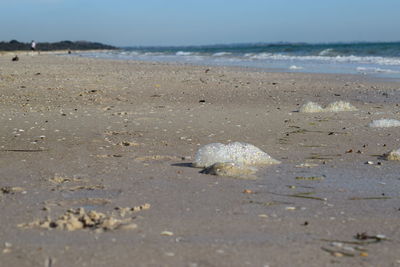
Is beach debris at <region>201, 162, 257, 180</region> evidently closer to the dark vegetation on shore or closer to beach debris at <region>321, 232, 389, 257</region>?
beach debris at <region>321, 232, 389, 257</region>

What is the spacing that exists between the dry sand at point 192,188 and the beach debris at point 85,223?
33mm

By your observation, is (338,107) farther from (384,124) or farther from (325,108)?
(384,124)

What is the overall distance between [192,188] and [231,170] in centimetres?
49

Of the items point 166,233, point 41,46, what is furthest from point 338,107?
point 41,46

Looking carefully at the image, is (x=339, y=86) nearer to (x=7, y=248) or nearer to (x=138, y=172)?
(x=138, y=172)

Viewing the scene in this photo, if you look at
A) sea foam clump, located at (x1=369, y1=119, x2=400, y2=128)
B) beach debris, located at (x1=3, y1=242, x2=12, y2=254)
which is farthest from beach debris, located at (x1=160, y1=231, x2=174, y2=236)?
sea foam clump, located at (x1=369, y1=119, x2=400, y2=128)

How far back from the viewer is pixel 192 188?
13.8ft

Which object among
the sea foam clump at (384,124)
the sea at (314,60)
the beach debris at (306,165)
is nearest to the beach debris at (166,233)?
the beach debris at (306,165)

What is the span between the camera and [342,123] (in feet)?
24.7

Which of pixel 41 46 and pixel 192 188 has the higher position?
pixel 41 46

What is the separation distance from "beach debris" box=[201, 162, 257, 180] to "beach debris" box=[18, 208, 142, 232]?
1.31 metres

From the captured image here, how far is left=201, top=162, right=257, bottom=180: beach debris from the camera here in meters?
4.55

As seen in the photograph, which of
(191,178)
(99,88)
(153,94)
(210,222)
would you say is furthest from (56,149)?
(99,88)

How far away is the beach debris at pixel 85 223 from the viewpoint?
324cm
